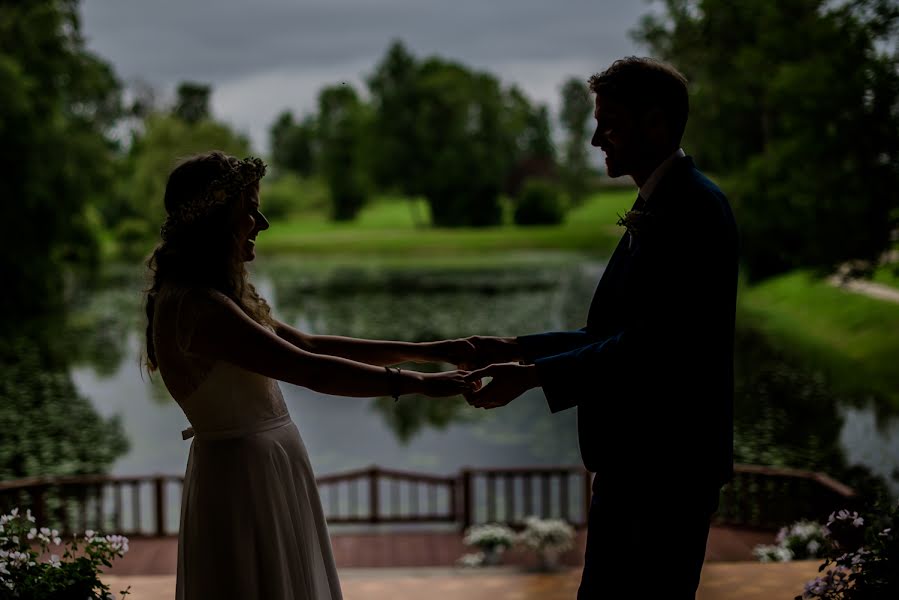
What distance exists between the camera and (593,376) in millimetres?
2221

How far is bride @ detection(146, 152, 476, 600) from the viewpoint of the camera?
2.26 m

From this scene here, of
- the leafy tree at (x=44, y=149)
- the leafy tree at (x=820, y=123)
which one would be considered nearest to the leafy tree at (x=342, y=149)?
the leafy tree at (x=44, y=149)

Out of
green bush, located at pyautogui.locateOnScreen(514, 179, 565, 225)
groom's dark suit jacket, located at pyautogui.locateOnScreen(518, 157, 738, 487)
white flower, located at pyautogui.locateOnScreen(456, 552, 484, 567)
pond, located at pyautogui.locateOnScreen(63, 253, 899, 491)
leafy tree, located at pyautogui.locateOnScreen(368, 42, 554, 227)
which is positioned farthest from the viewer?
green bush, located at pyautogui.locateOnScreen(514, 179, 565, 225)

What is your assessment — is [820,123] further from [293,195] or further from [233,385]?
[293,195]

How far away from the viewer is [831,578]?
2.76 meters

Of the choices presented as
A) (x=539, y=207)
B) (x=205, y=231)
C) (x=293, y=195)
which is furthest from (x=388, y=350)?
(x=293, y=195)

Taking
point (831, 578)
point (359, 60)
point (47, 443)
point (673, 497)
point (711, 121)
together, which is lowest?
point (47, 443)

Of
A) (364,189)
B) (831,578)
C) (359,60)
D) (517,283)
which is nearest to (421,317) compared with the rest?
(517,283)

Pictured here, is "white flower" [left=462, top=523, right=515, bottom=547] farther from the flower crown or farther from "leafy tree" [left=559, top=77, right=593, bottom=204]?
"leafy tree" [left=559, top=77, right=593, bottom=204]

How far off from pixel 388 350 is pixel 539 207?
5318 cm

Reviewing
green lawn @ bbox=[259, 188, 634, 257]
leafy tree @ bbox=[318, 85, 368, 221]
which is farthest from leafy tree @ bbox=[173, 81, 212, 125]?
green lawn @ bbox=[259, 188, 634, 257]

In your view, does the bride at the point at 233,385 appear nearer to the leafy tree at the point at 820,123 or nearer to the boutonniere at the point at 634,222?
the boutonniere at the point at 634,222

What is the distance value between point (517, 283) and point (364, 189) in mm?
27006

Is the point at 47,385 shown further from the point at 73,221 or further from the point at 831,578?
the point at 831,578
